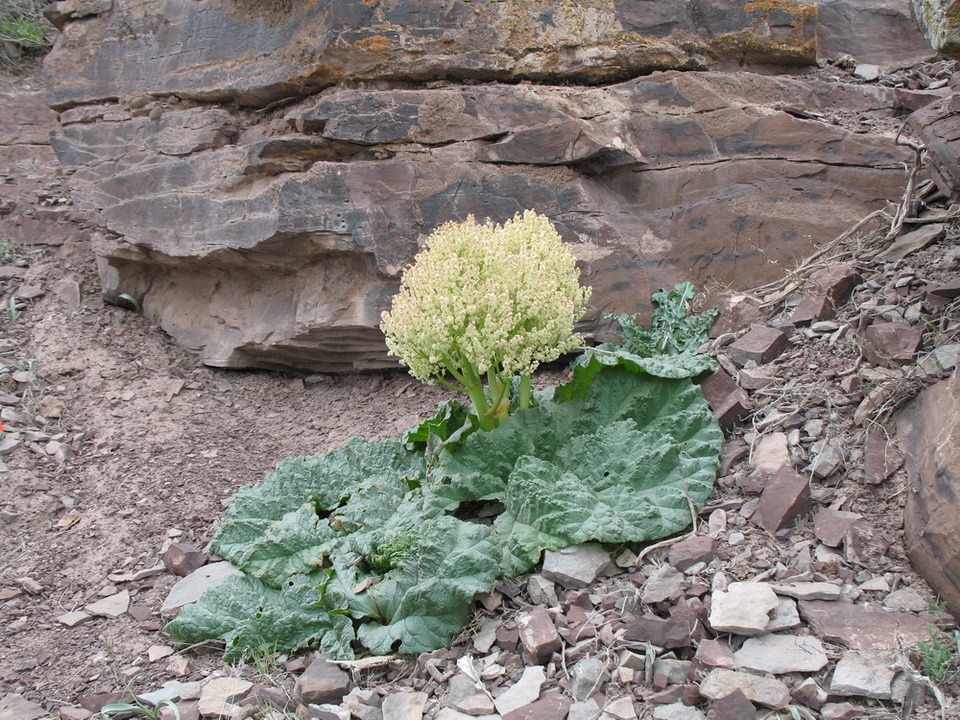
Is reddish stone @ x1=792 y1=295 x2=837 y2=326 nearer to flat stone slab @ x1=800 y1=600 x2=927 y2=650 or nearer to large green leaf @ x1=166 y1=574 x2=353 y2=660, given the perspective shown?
flat stone slab @ x1=800 y1=600 x2=927 y2=650

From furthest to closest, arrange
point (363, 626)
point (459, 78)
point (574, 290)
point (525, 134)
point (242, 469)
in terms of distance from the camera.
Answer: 1. point (459, 78)
2. point (525, 134)
3. point (242, 469)
4. point (574, 290)
5. point (363, 626)

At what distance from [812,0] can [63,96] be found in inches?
226

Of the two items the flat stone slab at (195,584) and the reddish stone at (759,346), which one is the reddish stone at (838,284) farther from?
the flat stone slab at (195,584)

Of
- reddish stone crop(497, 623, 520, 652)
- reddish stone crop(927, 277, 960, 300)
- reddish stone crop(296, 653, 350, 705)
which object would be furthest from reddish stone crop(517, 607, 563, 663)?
reddish stone crop(927, 277, 960, 300)

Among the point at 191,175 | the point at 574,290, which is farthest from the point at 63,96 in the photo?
the point at 574,290

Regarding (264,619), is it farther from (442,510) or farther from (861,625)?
(861,625)

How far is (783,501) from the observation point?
9.42ft

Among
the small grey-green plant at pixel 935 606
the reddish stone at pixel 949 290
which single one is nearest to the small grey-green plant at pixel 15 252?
the reddish stone at pixel 949 290

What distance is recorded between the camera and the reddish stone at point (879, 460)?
2.83 m

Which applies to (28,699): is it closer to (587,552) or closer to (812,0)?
(587,552)

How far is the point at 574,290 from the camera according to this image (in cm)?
346

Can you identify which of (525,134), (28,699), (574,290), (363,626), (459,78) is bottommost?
(28,699)

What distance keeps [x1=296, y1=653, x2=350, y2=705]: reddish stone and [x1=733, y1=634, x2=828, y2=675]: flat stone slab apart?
4.30 ft

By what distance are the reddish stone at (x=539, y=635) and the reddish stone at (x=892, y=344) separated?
1849 mm
